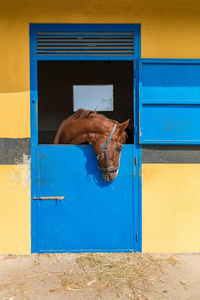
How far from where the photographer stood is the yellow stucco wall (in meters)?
2.72

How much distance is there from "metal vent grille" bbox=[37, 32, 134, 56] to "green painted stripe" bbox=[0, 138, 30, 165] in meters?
1.00


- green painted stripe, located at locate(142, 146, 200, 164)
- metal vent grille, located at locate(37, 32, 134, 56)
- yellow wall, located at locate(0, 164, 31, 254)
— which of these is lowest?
yellow wall, located at locate(0, 164, 31, 254)

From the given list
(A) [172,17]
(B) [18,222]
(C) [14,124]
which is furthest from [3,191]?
(A) [172,17]

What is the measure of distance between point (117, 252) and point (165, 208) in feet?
2.37

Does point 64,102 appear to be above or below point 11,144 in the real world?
above

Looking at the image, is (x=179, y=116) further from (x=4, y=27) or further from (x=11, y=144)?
(x=4, y=27)

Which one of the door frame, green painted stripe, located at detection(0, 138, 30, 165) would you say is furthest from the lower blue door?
green painted stripe, located at detection(0, 138, 30, 165)

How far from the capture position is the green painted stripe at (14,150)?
Answer: 2.76 metres

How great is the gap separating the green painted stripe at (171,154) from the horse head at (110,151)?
323 mm

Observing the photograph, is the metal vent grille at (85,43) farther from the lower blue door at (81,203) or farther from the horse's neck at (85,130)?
the lower blue door at (81,203)

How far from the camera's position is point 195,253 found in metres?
2.79

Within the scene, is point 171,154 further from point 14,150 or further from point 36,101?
point 14,150

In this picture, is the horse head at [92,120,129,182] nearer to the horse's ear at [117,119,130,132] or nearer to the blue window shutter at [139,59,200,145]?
the horse's ear at [117,119,130,132]

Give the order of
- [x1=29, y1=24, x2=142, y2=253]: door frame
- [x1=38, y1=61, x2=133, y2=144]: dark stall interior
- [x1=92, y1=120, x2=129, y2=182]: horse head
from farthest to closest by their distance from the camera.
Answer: [x1=38, y1=61, x2=133, y2=144]: dark stall interior, [x1=29, y1=24, x2=142, y2=253]: door frame, [x1=92, y1=120, x2=129, y2=182]: horse head
